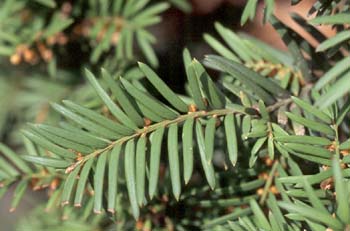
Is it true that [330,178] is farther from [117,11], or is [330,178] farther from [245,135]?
[117,11]

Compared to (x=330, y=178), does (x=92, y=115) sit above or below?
above

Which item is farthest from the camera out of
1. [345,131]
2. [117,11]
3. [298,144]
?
[117,11]

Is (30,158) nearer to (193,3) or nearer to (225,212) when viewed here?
(225,212)

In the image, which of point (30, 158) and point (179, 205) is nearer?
point (30, 158)

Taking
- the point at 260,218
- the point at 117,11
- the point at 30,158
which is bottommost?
the point at 260,218

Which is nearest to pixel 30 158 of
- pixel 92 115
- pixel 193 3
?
pixel 92 115

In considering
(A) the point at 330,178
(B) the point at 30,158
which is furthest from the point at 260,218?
(B) the point at 30,158

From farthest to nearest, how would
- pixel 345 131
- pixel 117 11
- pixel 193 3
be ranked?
1. pixel 193 3
2. pixel 117 11
3. pixel 345 131
